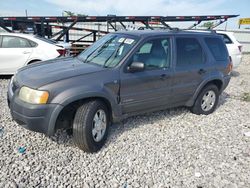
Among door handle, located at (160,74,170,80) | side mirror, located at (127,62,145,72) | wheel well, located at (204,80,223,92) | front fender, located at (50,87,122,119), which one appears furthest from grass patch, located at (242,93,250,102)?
front fender, located at (50,87,122,119)

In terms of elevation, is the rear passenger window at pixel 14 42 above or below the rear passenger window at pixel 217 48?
below

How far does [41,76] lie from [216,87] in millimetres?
3724

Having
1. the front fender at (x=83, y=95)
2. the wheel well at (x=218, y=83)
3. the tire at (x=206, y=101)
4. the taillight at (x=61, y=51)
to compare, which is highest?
the front fender at (x=83, y=95)

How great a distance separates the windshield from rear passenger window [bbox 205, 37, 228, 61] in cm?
196

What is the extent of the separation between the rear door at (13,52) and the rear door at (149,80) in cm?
440

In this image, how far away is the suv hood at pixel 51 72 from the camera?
3151mm

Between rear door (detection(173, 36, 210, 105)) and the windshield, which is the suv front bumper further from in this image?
rear door (detection(173, 36, 210, 105))

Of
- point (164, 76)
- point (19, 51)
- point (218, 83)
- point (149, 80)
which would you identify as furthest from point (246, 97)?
point (19, 51)

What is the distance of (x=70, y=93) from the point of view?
121 inches

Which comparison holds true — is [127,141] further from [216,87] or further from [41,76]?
[216,87]

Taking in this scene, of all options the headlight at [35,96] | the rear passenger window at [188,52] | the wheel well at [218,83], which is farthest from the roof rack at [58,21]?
the headlight at [35,96]

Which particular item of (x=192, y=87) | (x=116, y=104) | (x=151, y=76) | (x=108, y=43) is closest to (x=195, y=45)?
(x=192, y=87)

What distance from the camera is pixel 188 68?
4457 mm

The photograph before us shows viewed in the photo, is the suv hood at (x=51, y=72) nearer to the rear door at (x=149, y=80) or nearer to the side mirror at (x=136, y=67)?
the side mirror at (x=136, y=67)
